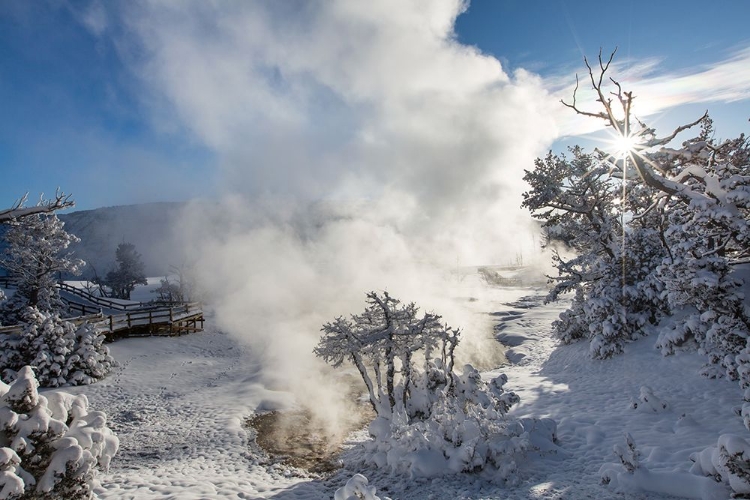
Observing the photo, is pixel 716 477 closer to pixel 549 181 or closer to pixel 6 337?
pixel 549 181

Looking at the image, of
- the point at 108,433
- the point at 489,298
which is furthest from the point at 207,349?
the point at 489,298

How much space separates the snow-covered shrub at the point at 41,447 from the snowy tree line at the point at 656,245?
7723 mm

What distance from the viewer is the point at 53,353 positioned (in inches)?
645

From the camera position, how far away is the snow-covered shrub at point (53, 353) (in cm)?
1581

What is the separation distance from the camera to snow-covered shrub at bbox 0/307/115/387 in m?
15.8

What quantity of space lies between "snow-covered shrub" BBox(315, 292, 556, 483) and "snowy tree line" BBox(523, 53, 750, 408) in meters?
4.00

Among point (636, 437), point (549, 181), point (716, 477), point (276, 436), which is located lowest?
point (276, 436)

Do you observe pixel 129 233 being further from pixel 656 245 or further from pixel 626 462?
pixel 626 462

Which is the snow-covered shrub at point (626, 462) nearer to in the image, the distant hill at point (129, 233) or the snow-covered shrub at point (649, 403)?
the snow-covered shrub at point (649, 403)

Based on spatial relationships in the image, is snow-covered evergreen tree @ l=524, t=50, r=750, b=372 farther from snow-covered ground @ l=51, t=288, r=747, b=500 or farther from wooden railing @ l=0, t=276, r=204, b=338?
wooden railing @ l=0, t=276, r=204, b=338

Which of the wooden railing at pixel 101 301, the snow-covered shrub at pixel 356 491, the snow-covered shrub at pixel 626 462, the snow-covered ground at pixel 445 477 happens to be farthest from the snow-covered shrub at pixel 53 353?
the snow-covered shrub at pixel 626 462

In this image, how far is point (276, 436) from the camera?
39.8 ft

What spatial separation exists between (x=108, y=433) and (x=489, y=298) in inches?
1747

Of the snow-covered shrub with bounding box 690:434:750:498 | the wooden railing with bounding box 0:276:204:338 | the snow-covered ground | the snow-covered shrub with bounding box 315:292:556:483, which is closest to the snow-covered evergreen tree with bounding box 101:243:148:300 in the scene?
the wooden railing with bounding box 0:276:204:338
